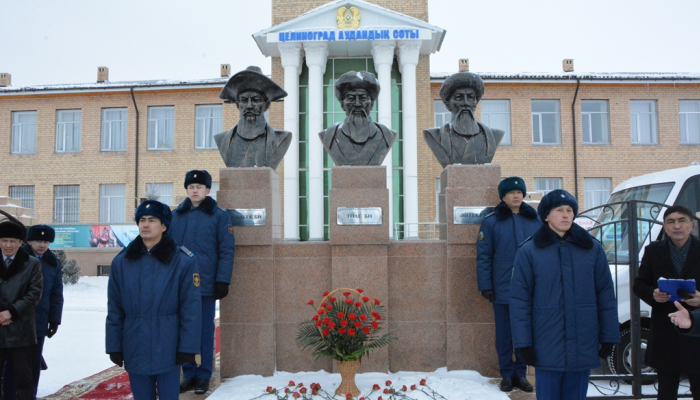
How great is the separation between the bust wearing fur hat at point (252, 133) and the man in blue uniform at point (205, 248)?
2.71 ft

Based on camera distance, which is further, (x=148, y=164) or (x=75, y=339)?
(x=148, y=164)

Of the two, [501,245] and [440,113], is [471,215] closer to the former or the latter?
[501,245]

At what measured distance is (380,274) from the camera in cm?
581

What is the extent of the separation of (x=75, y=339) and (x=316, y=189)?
10.6 meters

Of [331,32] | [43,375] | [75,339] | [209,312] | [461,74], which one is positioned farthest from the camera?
[331,32]

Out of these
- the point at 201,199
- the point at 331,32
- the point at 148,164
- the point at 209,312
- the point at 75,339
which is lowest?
the point at 75,339

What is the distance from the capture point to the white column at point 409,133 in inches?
757

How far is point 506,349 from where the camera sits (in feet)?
17.7

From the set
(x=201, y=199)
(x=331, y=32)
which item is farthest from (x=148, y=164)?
(x=201, y=199)

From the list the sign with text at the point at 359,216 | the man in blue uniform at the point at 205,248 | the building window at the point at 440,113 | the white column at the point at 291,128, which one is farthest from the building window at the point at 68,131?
the sign with text at the point at 359,216

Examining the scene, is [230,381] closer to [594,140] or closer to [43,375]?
[43,375]

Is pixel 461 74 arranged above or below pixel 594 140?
below

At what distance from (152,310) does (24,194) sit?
26.6 metres

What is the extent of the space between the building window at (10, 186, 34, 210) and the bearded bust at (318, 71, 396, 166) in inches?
972
